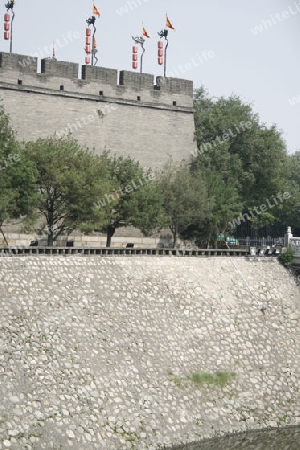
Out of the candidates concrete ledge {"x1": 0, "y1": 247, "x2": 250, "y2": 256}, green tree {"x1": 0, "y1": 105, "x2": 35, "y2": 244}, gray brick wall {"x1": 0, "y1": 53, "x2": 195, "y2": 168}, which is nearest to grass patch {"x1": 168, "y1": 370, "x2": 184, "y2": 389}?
concrete ledge {"x1": 0, "y1": 247, "x2": 250, "y2": 256}

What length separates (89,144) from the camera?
167 ft

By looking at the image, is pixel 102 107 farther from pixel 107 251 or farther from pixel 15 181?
pixel 107 251

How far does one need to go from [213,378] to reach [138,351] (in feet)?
11.4

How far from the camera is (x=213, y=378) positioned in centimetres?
3697

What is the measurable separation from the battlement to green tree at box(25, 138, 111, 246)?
5.47m

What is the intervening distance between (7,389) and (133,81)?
26659 millimetres

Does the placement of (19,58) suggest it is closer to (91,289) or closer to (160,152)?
(160,152)

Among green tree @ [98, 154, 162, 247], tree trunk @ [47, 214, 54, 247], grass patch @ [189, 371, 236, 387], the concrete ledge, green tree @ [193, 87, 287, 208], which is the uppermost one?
green tree @ [193, 87, 287, 208]

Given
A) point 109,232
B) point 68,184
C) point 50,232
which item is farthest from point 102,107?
point 50,232

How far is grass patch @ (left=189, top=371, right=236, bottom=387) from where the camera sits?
3638cm

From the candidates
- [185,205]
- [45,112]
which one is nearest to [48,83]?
[45,112]

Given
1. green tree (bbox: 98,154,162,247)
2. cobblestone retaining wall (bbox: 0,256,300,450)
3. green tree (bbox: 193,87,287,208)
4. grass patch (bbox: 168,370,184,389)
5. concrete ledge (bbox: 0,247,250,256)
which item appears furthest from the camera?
green tree (bbox: 193,87,287,208)

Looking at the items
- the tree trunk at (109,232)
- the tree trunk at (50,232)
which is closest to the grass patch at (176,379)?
the tree trunk at (50,232)

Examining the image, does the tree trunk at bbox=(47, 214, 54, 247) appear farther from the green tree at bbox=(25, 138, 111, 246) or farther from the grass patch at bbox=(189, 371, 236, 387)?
the grass patch at bbox=(189, 371, 236, 387)
